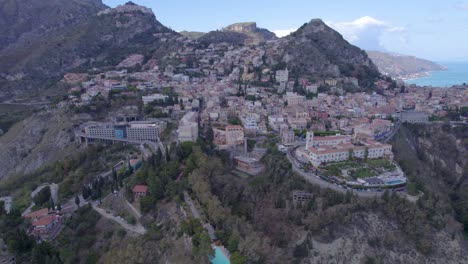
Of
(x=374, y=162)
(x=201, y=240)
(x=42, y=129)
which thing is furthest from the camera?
(x=42, y=129)

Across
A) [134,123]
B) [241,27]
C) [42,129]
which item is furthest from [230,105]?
[241,27]

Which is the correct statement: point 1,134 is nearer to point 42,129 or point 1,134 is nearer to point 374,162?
point 42,129

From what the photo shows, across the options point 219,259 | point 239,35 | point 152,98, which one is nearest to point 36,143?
point 152,98

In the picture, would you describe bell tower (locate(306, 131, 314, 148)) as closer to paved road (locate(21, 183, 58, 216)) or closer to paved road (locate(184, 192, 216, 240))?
paved road (locate(184, 192, 216, 240))

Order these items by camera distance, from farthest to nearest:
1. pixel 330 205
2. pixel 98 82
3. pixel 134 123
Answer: pixel 98 82, pixel 134 123, pixel 330 205

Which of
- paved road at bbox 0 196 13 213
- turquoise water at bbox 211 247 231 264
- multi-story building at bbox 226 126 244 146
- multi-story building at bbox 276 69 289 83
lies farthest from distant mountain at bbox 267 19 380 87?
turquoise water at bbox 211 247 231 264

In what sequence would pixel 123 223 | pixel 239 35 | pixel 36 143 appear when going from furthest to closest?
pixel 239 35 → pixel 36 143 → pixel 123 223

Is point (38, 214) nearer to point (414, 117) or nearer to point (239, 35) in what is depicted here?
point (414, 117)
